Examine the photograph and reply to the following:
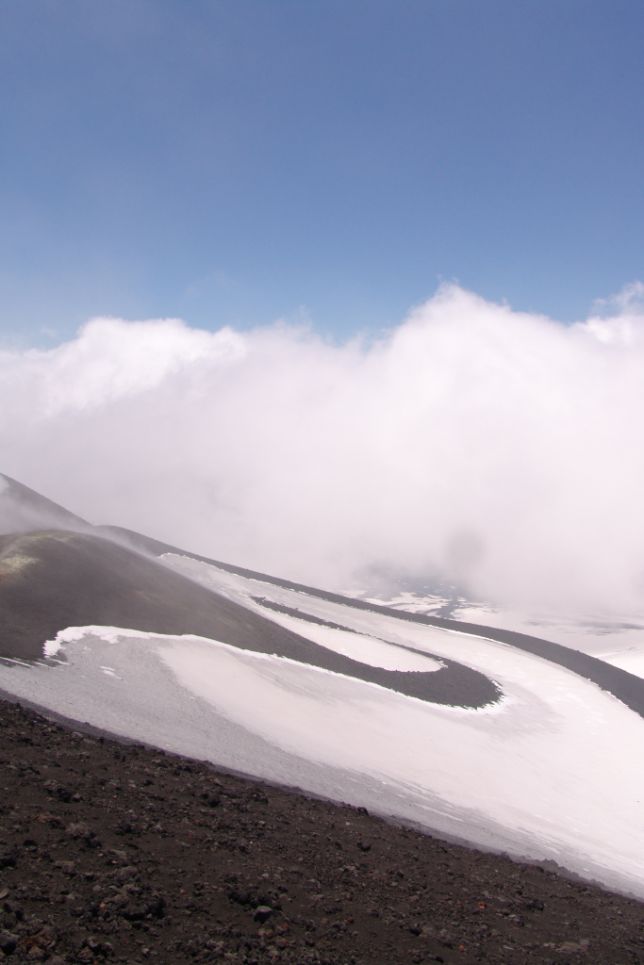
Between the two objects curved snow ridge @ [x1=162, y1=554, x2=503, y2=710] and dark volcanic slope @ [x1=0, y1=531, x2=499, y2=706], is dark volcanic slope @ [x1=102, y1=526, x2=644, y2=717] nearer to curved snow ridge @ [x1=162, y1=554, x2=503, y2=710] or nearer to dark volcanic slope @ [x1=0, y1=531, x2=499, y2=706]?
curved snow ridge @ [x1=162, y1=554, x2=503, y2=710]

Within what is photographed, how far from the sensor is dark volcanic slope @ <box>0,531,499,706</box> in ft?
100

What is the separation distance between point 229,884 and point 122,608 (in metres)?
28.4

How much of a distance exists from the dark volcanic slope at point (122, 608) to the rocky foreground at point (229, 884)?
45.1 ft

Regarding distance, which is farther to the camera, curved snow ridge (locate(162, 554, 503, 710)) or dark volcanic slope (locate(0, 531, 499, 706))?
curved snow ridge (locate(162, 554, 503, 710))

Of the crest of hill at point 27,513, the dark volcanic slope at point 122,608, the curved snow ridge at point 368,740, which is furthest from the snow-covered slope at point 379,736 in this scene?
the crest of hill at point 27,513

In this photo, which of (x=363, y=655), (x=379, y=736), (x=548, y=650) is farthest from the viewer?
(x=548, y=650)

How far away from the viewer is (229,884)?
30.0ft

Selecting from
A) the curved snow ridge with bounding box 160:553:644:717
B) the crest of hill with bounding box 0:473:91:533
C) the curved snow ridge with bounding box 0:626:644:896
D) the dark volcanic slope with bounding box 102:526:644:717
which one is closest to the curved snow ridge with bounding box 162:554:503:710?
the curved snow ridge with bounding box 160:553:644:717

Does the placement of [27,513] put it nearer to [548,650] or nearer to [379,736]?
[379,736]

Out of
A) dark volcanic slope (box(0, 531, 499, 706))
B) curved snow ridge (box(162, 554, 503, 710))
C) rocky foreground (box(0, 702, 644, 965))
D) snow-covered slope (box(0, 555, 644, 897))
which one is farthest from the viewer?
curved snow ridge (box(162, 554, 503, 710))

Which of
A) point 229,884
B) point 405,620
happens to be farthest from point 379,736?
Answer: point 405,620

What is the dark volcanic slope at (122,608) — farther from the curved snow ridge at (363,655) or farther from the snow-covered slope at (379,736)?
the snow-covered slope at (379,736)

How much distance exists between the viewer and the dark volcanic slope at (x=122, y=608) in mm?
30547

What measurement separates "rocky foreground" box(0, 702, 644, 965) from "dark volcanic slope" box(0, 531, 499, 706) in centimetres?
1375
